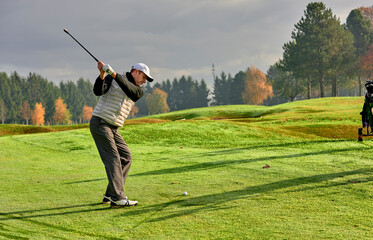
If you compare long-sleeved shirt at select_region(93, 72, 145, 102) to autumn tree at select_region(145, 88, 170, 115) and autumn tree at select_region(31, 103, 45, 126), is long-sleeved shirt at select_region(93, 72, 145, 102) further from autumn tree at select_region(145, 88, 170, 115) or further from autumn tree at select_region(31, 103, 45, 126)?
autumn tree at select_region(145, 88, 170, 115)

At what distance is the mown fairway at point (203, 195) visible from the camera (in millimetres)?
5246

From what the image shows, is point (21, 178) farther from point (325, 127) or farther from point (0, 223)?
point (325, 127)

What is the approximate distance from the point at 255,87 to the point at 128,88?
378 feet

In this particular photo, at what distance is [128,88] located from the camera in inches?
266

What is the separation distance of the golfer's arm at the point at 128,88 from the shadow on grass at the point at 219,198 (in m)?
2.00

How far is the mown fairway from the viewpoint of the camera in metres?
5.25

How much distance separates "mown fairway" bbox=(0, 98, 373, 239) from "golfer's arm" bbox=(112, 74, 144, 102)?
198cm

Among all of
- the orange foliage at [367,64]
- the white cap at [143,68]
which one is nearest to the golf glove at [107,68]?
the white cap at [143,68]

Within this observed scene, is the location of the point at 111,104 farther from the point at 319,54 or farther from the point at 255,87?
the point at 255,87

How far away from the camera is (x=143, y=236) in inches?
198

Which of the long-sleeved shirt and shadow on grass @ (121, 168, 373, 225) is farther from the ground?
the long-sleeved shirt

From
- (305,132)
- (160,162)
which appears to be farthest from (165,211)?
(305,132)

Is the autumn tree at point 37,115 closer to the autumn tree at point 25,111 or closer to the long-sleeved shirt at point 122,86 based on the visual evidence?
the autumn tree at point 25,111

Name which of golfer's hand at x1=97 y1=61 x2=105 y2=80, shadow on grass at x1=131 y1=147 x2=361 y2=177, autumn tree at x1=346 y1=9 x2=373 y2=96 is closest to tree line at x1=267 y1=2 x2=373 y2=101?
autumn tree at x1=346 y1=9 x2=373 y2=96
